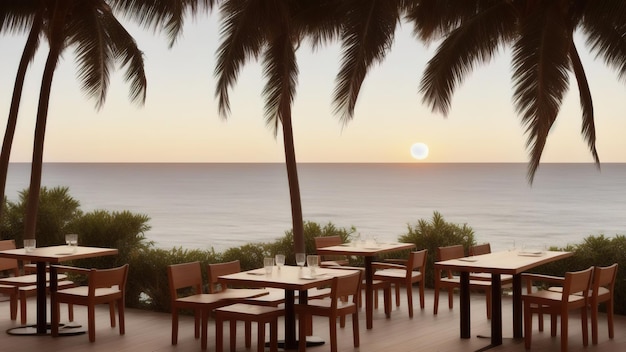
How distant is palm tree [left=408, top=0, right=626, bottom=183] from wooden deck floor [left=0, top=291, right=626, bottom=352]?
68.4 inches

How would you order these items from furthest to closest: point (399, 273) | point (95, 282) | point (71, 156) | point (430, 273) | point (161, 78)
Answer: point (161, 78), point (71, 156), point (430, 273), point (399, 273), point (95, 282)

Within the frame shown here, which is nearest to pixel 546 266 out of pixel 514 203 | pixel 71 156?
pixel 514 203

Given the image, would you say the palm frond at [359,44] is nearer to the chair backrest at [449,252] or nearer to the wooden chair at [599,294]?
the chair backrest at [449,252]

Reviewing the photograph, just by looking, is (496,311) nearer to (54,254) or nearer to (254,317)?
(254,317)

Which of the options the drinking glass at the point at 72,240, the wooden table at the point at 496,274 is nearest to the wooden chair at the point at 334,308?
the wooden table at the point at 496,274

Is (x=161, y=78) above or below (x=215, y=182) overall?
above

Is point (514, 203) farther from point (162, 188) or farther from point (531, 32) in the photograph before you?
point (531, 32)

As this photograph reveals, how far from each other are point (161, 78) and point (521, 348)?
184 ft

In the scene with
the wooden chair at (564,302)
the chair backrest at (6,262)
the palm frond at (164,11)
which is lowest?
the wooden chair at (564,302)

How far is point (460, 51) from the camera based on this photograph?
1080cm

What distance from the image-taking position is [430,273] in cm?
1237

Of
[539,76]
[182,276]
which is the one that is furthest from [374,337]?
[539,76]

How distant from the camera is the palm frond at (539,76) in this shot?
30.5 feet

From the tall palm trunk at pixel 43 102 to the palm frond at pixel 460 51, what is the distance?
16.4ft
